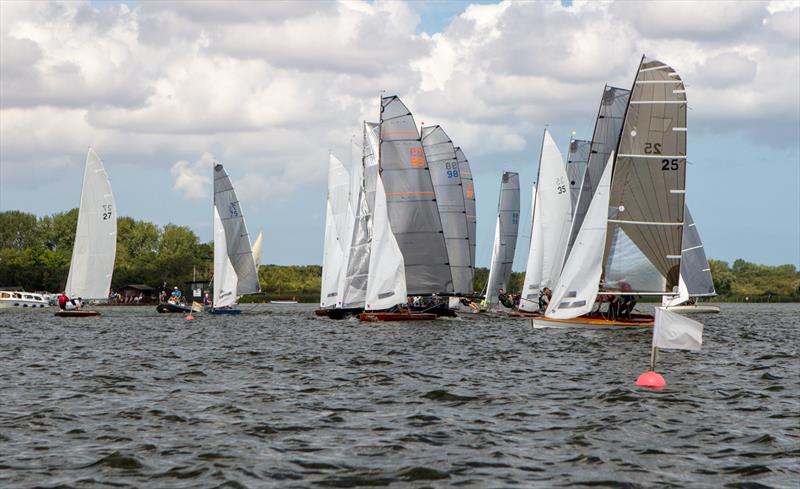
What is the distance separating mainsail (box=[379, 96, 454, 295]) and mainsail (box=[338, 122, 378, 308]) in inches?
93.7

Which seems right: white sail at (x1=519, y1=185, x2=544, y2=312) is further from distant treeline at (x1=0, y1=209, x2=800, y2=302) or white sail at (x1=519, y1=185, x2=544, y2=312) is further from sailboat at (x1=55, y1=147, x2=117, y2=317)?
distant treeline at (x1=0, y1=209, x2=800, y2=302)

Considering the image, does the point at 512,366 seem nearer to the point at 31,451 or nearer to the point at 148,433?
the point at 148,433

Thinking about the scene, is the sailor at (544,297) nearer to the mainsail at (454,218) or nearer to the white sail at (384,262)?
the mainsail at (454,218)

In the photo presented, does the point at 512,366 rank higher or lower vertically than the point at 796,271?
lower

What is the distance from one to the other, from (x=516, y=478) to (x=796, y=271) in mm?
194786

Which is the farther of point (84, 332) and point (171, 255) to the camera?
point (171, 255)

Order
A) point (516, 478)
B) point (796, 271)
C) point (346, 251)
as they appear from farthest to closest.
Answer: point (796, 271), point (346, 251), point (516, 478)

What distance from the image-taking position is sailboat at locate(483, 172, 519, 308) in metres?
79.8

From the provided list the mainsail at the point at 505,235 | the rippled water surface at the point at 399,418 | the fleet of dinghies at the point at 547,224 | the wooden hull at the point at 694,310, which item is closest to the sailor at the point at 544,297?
the fleet of dinghies at the point at 547,224

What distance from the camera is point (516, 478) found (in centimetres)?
1491

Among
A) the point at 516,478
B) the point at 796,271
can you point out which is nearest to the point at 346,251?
the point at 516,478

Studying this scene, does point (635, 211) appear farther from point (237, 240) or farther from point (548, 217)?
point (237, 240)

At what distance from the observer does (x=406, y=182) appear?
60.1m

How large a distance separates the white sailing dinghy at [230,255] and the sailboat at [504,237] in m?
19.0
